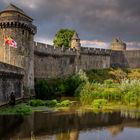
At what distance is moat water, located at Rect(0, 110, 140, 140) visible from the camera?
20.2m

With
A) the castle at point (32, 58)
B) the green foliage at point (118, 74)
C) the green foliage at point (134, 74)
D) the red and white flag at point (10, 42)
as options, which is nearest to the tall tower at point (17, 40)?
the castle at point (32, 58)

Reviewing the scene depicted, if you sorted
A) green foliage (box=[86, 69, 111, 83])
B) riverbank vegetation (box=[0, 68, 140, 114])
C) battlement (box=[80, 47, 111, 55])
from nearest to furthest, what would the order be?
riverbank vegetation (box=[0, 68, 140, 114]) < green foliage (box=[86, 69, 111, 83]) < battlement (box=[80, 47, 111, 55])

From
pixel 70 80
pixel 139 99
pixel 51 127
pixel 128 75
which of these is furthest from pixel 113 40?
pixel 51 127

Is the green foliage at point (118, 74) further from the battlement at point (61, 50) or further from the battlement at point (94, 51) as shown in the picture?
the battlement at point (61, 50)

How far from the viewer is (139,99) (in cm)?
3875

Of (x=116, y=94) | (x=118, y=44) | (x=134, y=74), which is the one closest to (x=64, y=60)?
(x=134, y=74)

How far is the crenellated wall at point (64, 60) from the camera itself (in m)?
50.7

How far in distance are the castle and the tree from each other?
7.88 meters

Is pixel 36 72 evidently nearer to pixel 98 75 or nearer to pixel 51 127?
pixel 98 75

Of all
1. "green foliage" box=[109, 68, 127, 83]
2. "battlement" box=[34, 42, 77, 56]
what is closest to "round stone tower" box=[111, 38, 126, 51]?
"green foliage" box=[109, 68, 127, 83]

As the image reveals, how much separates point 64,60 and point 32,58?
14.7m

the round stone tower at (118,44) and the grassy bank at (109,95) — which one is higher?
the round stone tower at (118,44)

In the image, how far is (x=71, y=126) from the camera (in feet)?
77.2

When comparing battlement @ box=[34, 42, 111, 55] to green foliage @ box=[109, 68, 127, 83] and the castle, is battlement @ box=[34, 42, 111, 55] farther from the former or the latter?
green foliage @ box=[109, 68, 127, 83]
